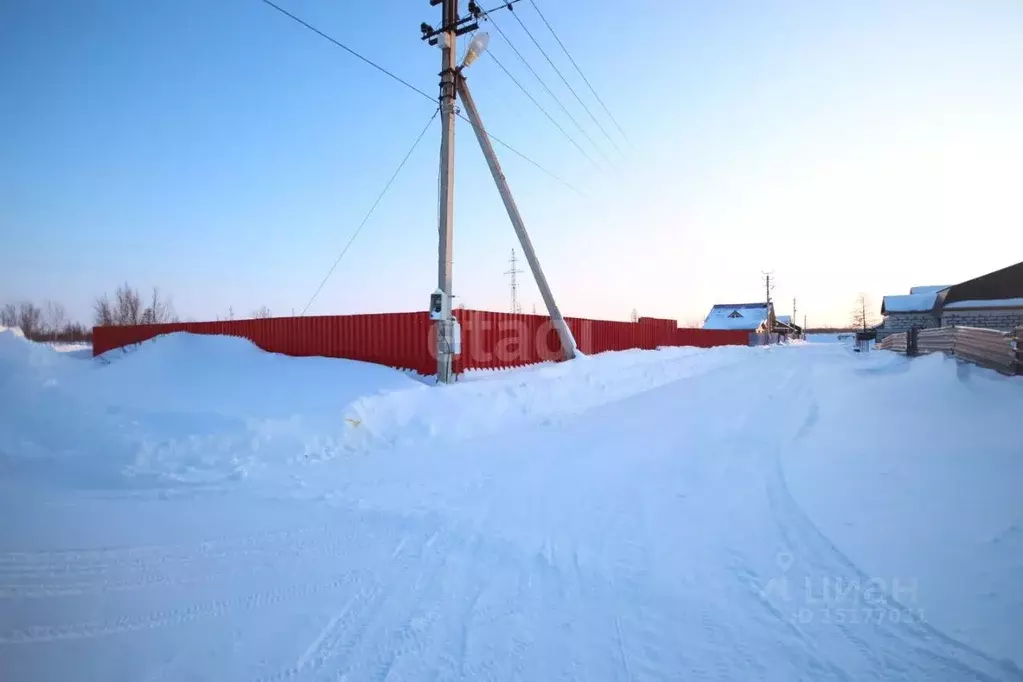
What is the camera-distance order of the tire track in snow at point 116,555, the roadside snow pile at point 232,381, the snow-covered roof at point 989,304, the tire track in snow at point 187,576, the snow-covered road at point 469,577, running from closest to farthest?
the snow-covered road at point 469,577, the tire track in snow at point 187,576, the tire track in snow at point 116,555, the roadside snow pile at point 232,381, the snow-covered roof at point 989,304

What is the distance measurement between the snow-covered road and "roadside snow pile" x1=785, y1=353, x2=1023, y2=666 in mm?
58

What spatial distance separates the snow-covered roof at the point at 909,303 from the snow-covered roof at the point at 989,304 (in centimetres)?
1202

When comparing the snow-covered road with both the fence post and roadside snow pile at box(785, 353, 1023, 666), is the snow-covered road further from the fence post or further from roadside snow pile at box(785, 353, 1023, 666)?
the fence post

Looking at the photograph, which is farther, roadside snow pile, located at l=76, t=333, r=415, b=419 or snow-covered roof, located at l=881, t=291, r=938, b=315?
snow-covered roof, located at l=881, t=291, r=938, b=315

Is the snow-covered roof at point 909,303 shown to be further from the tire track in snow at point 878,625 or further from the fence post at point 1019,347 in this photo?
the tire track in snow at point 878,625

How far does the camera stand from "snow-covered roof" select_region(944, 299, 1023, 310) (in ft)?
117

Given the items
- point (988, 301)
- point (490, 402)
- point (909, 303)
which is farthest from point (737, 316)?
point (490, 402)

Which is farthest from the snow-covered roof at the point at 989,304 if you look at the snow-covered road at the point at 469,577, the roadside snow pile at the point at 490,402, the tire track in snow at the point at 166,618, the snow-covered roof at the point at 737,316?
the tire track in snow at the point at 166,618


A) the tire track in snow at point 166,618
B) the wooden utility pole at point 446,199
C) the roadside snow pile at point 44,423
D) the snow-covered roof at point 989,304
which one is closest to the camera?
the tire track in snow at point 166,618

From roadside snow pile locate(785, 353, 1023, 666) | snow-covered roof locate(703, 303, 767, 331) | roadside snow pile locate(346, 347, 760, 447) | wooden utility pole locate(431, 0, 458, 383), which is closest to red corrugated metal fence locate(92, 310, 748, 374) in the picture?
roadside snow pile locate(346, 347, 760, 447)

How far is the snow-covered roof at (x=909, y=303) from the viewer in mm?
50469

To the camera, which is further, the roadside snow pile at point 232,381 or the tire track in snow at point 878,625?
the roadside snow pile at point 232,381

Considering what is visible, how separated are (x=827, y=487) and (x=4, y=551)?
7.50m

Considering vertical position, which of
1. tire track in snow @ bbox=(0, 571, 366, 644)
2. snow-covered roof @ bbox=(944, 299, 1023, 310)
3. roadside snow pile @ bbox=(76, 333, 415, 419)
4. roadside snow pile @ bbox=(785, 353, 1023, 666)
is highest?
snow-covered roof @ bbox=(944, 299, 1023, 310)
